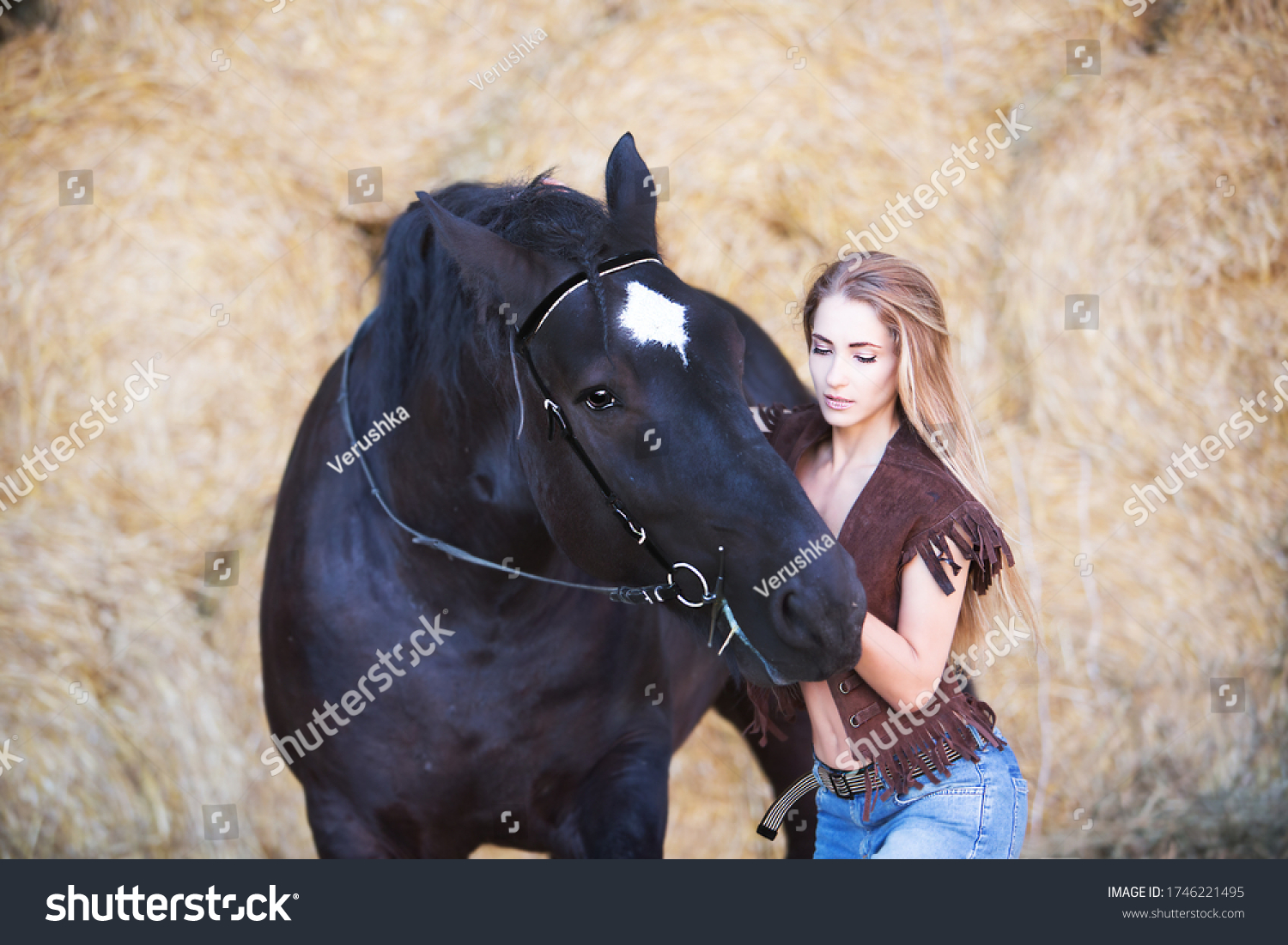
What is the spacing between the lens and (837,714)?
1.94m

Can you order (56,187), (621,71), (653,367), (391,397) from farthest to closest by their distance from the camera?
(621,71) < (56,187) < (391,397) < (653,367)

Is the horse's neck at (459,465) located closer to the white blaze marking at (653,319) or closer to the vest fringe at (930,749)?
the white blaze marking at (653,319)

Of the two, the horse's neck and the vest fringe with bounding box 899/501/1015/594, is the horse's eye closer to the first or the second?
the horse's neck

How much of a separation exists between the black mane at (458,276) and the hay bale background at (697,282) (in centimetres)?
156

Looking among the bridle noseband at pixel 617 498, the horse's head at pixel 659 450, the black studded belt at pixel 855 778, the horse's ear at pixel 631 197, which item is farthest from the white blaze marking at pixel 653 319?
the black studded belt at pixel 855 778

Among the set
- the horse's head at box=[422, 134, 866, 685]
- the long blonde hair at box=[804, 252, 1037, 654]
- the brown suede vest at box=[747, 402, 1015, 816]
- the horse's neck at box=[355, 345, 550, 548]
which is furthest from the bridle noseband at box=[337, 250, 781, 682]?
the long blonde hair at box=[804, 252, 1037, 654]

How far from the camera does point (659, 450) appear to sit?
67.6 inches

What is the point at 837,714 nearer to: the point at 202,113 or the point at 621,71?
the point at 621,71

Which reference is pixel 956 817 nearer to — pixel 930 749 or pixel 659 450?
pixel 930 749

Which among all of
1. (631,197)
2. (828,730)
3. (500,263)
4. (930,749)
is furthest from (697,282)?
(930,749)

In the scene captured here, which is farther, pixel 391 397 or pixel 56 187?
pixel 56 187

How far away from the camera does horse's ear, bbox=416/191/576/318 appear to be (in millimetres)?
1797

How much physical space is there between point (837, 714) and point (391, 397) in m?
1.12
